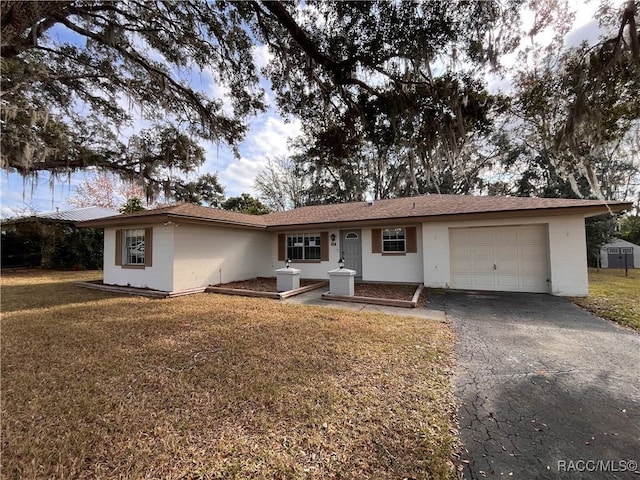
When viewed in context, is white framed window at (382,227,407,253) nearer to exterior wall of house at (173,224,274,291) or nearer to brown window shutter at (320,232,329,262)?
brown window shutter at (320,232,329,262)

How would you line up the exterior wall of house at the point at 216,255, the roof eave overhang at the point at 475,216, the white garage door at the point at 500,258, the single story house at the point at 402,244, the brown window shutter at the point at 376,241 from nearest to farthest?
the roof eave overhang at the point at 475,216 → the single story house at the point at 402,244 → the white garage door at the point at 500,258 → the exterior wall of house at the point at 216,255 → the brown window shutter at the point at 376,241

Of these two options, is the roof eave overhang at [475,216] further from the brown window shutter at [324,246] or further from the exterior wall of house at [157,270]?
the exterior wall of house at [157,270]

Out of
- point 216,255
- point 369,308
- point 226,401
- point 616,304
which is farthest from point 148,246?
point 616,304

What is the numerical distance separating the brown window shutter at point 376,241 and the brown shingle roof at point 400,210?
65 centimetres

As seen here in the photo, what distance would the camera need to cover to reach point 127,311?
638 cm

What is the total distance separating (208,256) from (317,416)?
330 inches

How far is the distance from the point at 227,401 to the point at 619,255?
30.7m

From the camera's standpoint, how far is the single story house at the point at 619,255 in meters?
21.0

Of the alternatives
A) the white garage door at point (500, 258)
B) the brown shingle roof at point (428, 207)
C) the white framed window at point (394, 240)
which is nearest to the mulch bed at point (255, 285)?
the brown shingle roof at point (428, 207)

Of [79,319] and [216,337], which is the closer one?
[216,337]

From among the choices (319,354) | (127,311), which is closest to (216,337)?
(319,354)

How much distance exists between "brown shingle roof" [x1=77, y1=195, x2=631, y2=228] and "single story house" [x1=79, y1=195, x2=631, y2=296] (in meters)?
0.04

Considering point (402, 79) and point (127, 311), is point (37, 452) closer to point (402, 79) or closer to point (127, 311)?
point (127, 311)

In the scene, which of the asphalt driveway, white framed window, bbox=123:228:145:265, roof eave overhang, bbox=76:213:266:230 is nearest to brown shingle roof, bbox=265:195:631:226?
roof eave overhang, bbox=76:213:266:230
